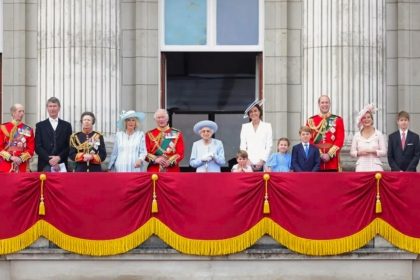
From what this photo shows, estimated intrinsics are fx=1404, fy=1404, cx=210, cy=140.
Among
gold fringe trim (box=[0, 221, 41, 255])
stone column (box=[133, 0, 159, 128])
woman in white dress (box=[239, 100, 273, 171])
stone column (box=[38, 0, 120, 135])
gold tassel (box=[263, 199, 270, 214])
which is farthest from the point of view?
stone column (box=[133, 0, 159, 128])

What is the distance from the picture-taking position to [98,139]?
22.5 m

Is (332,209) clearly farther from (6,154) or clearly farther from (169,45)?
(169,45)

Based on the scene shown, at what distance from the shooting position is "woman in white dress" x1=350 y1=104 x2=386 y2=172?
884 inches

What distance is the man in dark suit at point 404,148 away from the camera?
74.4 ft

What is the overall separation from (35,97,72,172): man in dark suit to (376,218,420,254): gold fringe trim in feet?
17.3

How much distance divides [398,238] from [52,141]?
18.9 ft

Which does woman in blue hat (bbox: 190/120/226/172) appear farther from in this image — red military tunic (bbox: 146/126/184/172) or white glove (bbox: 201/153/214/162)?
red military tunic (bbox: 146/126/184/172)

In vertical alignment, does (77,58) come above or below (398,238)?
above

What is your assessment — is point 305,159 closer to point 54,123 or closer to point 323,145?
point 323,145

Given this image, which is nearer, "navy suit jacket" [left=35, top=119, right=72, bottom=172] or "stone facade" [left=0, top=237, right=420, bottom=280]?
"stone facade" [left=0, top=237, right=420, bottom=280]

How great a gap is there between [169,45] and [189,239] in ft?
22.5

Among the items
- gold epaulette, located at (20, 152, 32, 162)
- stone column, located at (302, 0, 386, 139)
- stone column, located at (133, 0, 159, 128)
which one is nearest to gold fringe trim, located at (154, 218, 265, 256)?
gold epaulette, located at (20, 152, 32, 162)

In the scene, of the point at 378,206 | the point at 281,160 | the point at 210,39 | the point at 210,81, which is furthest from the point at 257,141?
the point at 210,81

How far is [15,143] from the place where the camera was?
73.9ft
